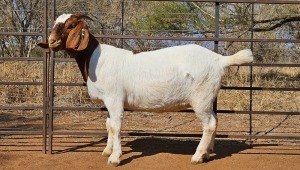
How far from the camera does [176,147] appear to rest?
664 centimetres

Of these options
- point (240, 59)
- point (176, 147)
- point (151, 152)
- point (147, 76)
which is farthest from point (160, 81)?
point (176, 147)

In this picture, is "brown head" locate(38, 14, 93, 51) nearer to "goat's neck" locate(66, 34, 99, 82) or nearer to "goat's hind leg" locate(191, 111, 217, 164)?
"goat's neck" locate(66, 34, 99, 82)

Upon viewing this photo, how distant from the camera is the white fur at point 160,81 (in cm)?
550

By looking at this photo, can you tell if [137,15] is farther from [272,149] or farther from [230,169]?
[230,169]

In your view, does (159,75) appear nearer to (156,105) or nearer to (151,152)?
(156,105)

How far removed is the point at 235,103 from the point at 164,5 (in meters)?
4.22

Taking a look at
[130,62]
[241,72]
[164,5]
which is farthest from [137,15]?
[130,62]

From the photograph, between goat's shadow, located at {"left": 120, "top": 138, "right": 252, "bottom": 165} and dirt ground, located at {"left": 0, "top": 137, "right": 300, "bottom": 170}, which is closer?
dirt ground, located at {"left": 0, "top": 137, "right": 300, "bottom": 170}

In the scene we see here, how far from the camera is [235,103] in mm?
10594

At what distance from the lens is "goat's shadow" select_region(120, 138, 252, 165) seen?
621 cm

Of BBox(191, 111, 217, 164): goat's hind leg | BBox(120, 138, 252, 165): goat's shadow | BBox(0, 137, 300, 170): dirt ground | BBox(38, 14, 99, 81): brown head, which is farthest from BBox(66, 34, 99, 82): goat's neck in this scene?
BBox(191, 111, 217, 164): goat's hind leg

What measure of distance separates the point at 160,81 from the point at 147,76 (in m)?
0.18

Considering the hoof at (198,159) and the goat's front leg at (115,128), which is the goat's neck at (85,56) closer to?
the goat's front leg at (115,128)

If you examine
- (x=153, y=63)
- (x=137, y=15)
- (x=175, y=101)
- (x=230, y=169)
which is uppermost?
(x=137, y=15)
